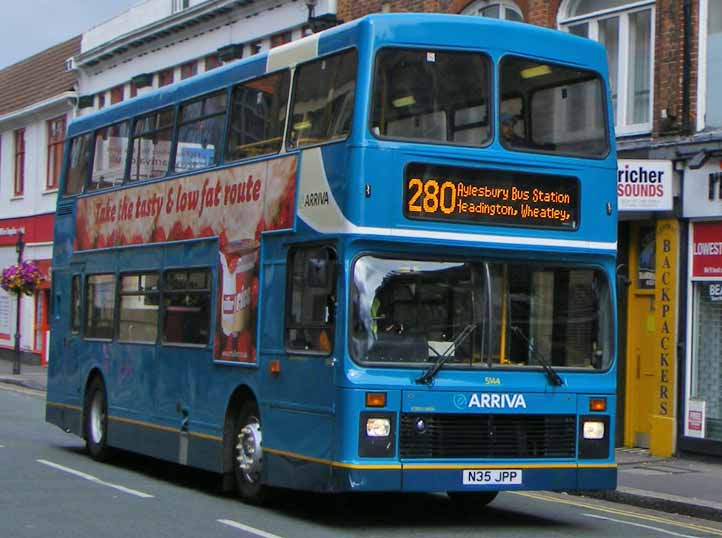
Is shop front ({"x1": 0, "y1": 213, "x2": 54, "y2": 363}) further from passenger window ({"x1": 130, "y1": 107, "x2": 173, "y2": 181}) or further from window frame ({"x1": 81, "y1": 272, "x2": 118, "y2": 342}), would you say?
passenger window ({"x1": 130, "y1": 107, "x2": 173, "y2": 181})

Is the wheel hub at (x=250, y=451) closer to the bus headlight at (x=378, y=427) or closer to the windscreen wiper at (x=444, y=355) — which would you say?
the bus headlight at (x=378, y=427)

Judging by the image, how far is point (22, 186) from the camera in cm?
4716

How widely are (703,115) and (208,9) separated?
59.5ft

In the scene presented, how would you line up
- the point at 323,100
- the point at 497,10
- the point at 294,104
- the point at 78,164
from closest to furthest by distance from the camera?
the point at 323,100 < the point at 294,104 < the point at 78,164 < the point at 497,10

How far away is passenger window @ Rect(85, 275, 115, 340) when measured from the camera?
17.4m

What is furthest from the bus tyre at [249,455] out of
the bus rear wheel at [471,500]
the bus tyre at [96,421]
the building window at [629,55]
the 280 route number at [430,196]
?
the building window at [629,55]

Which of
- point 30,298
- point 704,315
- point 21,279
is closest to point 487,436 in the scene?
point 704,315

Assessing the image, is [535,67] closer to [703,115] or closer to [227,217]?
[227,217]

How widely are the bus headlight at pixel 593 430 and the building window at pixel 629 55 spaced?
8793 millimetres

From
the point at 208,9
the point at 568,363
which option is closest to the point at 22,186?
the point at 208,9

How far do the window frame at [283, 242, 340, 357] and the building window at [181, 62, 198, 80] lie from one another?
24.3 metres

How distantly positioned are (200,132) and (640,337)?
832 cm

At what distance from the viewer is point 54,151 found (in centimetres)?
4478

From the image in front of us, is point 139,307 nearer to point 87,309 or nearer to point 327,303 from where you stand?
point 87,309
